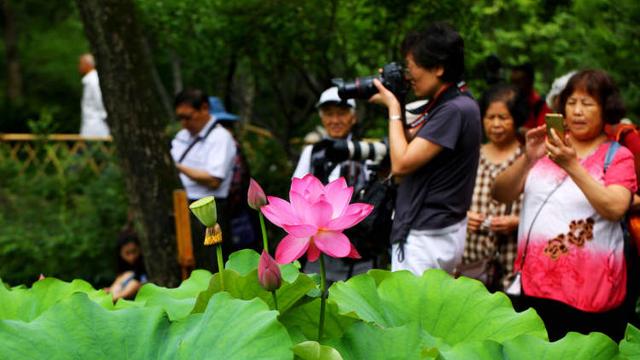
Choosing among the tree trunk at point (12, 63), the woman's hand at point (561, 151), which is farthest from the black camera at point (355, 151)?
the tree trunk at point (12, 63)

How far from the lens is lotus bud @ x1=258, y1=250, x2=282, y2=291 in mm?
1899

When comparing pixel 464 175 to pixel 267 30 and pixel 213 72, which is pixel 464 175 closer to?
pixel 267 30

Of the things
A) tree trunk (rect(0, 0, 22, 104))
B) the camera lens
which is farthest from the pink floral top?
tree trunk (rect(0, 0, 22, 104))

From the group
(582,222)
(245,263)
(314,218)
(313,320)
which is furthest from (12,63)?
(314,218)

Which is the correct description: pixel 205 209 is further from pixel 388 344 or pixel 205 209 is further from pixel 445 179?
pixel 445 179

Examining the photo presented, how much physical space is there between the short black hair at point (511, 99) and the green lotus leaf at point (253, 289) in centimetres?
355

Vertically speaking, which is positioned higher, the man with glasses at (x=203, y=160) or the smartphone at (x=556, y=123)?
the smartphone at (x=556, y=123)

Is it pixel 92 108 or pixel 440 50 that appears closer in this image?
pixel 440 50

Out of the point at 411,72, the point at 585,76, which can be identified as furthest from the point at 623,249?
the point at 411,72

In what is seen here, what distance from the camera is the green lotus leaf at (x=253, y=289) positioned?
2043 millimetres

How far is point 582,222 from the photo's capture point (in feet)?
13.0

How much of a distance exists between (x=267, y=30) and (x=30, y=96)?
14.3 metres

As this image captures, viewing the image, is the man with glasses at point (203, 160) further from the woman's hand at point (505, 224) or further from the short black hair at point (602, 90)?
the short black hair at point (602, 90)

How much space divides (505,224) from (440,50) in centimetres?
145
